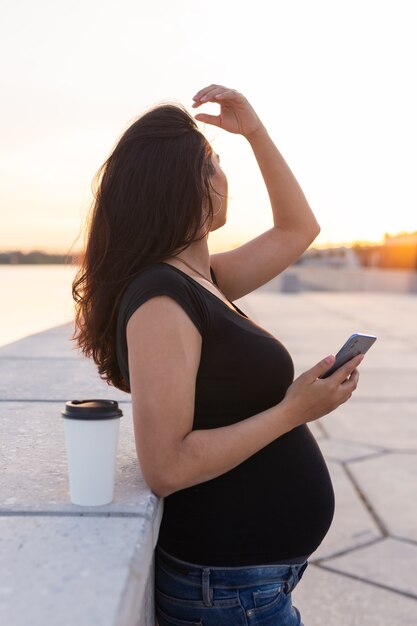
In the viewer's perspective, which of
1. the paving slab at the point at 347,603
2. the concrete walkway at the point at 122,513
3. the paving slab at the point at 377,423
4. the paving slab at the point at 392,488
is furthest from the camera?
the paving slab at the point at 377,423

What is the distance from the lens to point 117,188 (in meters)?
1.79

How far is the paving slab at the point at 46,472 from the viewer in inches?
68.0

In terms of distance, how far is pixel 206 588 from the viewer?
1776 millimetres

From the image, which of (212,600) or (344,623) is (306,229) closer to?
(212,600)

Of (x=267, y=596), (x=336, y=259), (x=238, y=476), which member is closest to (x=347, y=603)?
(x=267, y=596)

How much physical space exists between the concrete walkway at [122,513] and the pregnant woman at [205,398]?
157 millimetres

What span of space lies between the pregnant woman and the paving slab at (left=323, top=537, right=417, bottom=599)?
5.06 ft

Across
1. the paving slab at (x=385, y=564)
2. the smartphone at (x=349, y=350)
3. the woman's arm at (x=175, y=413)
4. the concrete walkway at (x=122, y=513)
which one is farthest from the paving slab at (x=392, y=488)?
the woman's arm at (x=175, y=413)

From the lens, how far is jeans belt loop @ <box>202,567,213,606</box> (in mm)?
1765

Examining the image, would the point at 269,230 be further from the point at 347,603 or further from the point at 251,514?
the point at 347,603

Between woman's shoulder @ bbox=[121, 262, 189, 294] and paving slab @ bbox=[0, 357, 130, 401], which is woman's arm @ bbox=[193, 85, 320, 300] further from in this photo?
paving slab @ bbox=[0, 357, 130, 401]

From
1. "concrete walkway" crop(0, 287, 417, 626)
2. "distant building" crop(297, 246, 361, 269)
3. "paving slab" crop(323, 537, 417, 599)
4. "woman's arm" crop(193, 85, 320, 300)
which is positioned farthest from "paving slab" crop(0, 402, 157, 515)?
"distant building" crop(297, 246, 361, 269)

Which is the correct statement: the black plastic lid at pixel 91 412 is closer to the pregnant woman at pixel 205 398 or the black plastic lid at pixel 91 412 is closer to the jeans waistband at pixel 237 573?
the pregnant woman at pixel 205 398

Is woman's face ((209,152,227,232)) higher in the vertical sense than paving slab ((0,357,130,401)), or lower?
higher
